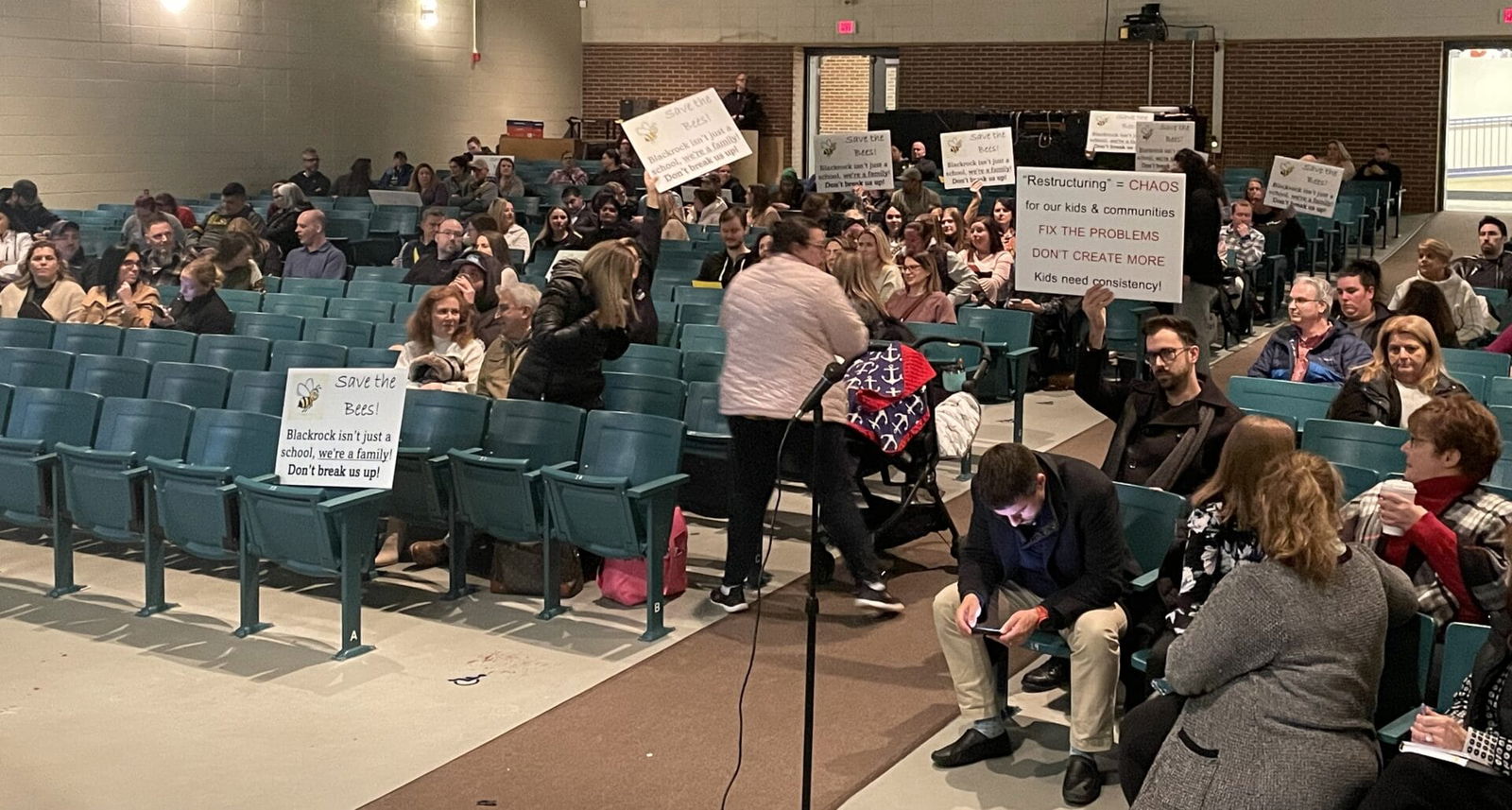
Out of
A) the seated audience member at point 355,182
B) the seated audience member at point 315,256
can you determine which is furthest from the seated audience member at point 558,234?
the seated audience member at point 355,182

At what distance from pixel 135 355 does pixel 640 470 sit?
4.25m

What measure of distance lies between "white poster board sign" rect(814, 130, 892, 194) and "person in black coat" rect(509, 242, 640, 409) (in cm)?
810

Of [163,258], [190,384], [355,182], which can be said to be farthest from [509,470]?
[355,182]

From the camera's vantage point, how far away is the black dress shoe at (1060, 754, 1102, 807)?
4957 mm

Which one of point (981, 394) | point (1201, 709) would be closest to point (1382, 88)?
point (981, 394)

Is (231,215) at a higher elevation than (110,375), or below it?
higher

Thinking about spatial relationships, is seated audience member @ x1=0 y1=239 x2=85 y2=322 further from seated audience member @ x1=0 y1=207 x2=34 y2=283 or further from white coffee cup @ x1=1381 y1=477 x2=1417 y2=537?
white coffee cup @ x1=1381 y1=477 x2=1417 y2=537

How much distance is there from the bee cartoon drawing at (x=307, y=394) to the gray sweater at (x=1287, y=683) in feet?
13.4

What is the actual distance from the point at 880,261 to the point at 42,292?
5457 millimetres

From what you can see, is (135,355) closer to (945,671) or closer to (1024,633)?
(945,671)

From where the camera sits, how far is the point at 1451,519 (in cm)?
470

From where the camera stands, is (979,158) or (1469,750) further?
(979,158)

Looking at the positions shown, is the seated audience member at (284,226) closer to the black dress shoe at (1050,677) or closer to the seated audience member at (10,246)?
the seated audience member at (10,246)

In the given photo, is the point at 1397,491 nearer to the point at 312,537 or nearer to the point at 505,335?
the point at 312,537
